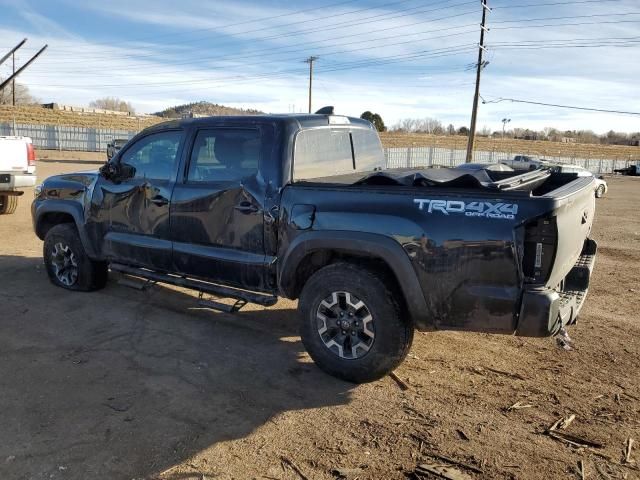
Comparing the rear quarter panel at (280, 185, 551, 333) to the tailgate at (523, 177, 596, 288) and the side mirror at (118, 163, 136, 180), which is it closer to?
the tailgate at (523, 177, 596, 288)

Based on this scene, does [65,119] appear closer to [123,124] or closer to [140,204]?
[123,124]

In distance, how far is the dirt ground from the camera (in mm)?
2994

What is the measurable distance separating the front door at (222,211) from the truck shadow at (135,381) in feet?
2.21

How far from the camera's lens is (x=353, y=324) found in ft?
12.8

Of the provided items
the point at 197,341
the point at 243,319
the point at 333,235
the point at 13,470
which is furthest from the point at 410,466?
the point at 243,319

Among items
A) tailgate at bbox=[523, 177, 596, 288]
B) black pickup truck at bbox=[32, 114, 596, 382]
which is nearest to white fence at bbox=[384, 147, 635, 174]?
black pickup truck at bbox=[32, 114, 596, 382]

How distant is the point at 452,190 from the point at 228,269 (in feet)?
6.82

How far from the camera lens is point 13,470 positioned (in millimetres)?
2867

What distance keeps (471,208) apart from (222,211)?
7.09 ft

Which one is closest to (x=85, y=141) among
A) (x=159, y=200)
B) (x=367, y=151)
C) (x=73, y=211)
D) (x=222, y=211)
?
(x=73, y=211)

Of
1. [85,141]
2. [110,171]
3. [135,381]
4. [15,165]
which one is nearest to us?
[135,381]

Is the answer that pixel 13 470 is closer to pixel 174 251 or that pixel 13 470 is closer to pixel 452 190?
pixel 174 251

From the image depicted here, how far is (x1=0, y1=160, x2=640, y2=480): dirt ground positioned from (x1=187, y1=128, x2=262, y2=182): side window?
1481mm

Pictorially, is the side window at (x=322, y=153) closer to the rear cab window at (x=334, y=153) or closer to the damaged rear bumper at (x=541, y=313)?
the rear cab window at (x=334, y=153)
